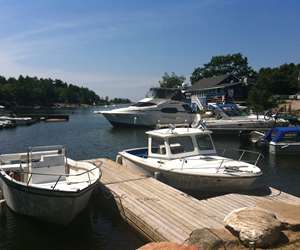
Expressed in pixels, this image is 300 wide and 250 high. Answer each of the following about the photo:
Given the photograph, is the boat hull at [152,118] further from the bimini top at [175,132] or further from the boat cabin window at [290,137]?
the bimini top at [175,132]

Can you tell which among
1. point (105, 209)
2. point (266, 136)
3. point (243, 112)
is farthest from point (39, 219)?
point (243, 112)

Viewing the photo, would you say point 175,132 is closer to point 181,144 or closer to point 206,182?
point 181,144

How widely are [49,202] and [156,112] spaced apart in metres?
35.6

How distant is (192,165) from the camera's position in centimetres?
1438

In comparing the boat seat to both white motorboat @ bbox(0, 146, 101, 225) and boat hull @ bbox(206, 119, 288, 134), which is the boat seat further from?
boat hull @ bbox(206, 119, 288, 134)

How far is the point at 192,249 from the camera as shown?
7.06 meters

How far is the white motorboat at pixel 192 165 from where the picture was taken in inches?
532

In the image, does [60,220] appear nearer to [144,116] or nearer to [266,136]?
[266,136]

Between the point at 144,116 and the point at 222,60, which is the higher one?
the point at 222,60

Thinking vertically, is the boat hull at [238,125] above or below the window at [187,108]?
below

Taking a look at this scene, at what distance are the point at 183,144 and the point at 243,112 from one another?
24.8 meters

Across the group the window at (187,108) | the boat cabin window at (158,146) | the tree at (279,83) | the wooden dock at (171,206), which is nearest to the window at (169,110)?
the window at (187,108)

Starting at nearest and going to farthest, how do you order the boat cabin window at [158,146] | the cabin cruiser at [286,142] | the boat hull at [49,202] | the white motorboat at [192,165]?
the boat hull at [49,202], the white motorboat at [192,165], the boat cabin window at [158,146], the cabin cruiser at [286,142]

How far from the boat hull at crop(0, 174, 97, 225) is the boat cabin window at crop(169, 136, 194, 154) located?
14.3ft
